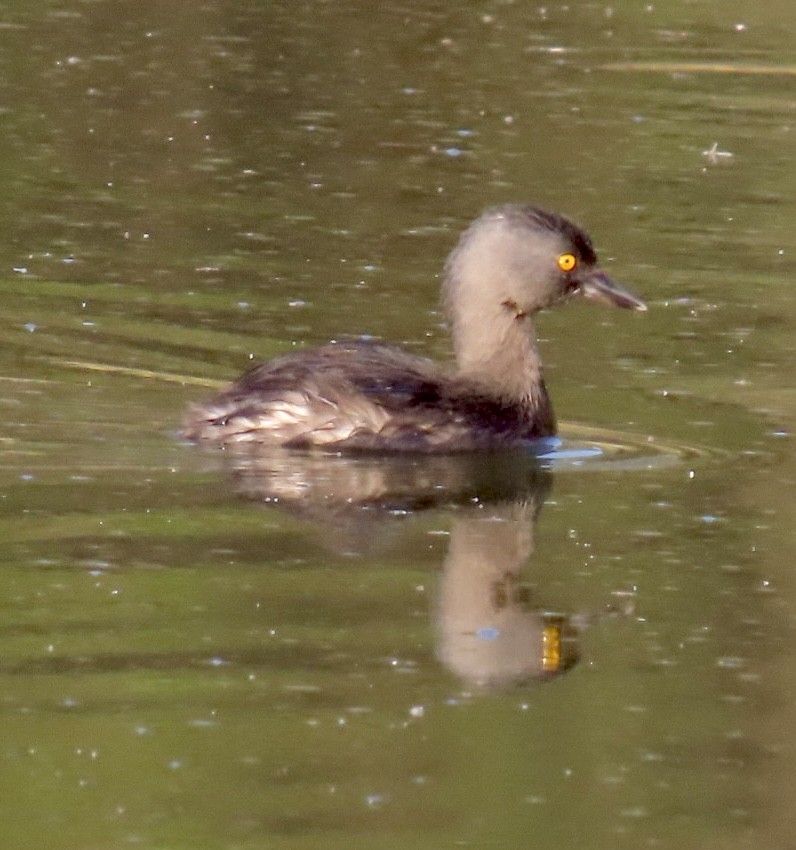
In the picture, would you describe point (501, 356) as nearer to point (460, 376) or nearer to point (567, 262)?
point (460, 376)

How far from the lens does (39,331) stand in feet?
33.4

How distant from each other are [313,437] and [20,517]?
1.43 metres

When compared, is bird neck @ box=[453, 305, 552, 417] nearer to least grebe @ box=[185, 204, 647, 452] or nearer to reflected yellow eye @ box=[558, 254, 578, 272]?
least grebe @ box=[185, 204, 647, 452]

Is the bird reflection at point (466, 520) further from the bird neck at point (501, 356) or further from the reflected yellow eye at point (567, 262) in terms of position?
the reflected yellow eye at point (567, 262)

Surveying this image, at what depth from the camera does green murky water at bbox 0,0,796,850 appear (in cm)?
565

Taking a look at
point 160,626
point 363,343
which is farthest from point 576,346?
point 160,626

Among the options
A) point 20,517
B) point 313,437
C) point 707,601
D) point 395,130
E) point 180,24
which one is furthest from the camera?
point 180,24

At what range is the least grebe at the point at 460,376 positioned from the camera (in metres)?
8.77

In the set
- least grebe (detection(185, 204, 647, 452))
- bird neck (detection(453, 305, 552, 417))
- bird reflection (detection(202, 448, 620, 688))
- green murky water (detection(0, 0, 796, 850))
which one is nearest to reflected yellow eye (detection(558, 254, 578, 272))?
least grebe (detection(185, 204, 647, 452))

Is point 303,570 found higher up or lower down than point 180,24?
higher up

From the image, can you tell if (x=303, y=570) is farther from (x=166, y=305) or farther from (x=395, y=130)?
(x=395, y=130)

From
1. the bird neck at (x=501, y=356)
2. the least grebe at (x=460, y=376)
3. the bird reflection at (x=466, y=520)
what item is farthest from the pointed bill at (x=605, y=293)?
the bird reflection at (x=466, y=520)

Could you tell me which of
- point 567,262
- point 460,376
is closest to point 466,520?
point 460,376

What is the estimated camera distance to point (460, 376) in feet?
30.5
